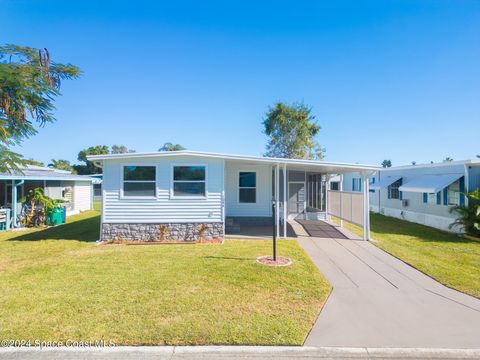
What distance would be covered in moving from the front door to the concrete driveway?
304 inches

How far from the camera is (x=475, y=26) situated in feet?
29.3

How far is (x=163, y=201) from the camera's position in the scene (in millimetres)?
9930

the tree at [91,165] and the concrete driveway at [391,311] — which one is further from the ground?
the tree at [91,165]

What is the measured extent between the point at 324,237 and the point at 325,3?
874 cm

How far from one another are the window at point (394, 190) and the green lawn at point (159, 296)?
518 inches

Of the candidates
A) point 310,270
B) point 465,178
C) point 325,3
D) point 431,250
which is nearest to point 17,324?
point 310,270

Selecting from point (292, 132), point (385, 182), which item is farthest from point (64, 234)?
point (292, 132)

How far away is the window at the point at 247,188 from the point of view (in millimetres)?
13398

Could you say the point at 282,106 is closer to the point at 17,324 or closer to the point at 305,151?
the point at 305,151

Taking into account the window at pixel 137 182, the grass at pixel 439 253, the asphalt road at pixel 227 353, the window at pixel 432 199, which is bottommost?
the asphalt road at pixel 227 353

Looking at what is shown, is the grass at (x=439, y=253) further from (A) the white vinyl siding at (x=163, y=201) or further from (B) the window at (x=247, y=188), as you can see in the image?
(A) the white vinyl siding at (x=163, y=201)

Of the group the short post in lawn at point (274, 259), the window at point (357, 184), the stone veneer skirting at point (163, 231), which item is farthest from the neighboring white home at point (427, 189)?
the stone veneer skirting at point (163, 231)

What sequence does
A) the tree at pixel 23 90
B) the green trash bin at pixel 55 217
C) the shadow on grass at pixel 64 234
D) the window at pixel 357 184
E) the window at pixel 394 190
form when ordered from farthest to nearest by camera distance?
the window at pixel 357 184
the window at pixel 394 190
the green trash bin at pixel 55 217
the shadow on grass at pixel 64 234
the tree at pixel 23 90

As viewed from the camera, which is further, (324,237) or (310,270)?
(324,237)
